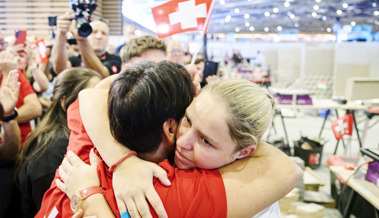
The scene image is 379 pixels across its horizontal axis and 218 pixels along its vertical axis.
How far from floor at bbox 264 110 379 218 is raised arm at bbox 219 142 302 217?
229cm

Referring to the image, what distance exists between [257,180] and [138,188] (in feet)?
1.14

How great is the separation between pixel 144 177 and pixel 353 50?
7.42 meters

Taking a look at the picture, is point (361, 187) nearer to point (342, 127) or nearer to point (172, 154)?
point (172, 154)

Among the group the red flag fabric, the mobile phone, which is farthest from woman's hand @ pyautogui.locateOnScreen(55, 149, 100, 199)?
the red flag fabric

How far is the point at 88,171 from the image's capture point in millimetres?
925

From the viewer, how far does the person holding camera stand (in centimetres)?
224

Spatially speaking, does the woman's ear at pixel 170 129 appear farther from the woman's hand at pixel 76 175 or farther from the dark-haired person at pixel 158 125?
the woman's hand at pixel 76 175

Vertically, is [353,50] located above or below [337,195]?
above

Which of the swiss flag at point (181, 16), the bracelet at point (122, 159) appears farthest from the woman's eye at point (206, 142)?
the swiss flag at point (181, 16)

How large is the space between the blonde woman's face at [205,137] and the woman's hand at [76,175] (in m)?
0.27

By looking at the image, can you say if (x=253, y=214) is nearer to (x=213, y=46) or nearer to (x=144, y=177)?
(x=144, y=177)

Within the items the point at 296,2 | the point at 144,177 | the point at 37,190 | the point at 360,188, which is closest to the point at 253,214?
the point at 144,177

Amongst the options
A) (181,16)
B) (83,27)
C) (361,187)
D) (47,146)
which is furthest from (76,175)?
(361,187)

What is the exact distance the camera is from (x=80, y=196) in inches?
33.7
